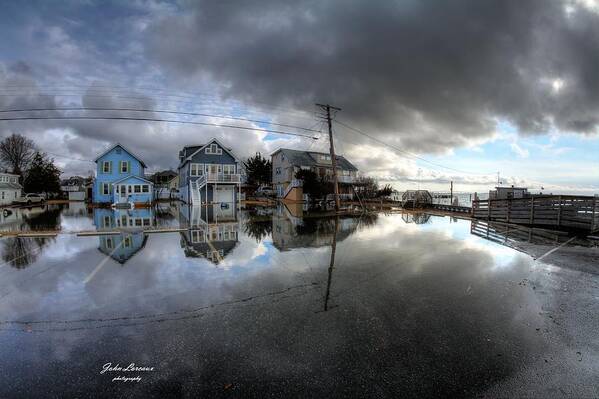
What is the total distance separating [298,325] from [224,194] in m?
36.7

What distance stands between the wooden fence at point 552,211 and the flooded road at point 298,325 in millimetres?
8893

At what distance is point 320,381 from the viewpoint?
336cm

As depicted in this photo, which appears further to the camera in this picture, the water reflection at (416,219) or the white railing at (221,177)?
the white railing at (221,177)

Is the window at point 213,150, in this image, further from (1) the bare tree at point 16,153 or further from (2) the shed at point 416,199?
(1) the bare tree at point 16,153

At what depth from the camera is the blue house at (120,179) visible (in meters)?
37.4

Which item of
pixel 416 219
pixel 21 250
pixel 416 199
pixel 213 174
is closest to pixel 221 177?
pixel 213 174

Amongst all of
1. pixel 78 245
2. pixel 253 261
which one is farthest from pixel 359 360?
pixel 78 245

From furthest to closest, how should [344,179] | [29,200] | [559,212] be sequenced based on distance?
1. [344,179]
2. [29,200]
3. [559,212]

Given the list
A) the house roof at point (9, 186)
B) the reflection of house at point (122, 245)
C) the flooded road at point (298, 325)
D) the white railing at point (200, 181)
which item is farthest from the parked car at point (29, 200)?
the flooded road at point (298, 325)

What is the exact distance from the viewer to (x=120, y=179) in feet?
124

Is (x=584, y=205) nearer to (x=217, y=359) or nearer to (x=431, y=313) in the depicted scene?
(x=431, y=313)

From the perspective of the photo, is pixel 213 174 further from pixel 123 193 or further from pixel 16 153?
pixel 16 153

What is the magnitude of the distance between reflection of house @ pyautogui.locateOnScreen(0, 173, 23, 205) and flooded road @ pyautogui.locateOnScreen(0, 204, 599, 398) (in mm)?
49861

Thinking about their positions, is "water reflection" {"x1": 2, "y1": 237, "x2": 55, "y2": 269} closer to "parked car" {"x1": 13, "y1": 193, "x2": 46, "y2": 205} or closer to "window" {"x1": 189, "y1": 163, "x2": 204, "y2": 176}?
"window" {"x1": 189, "y1": 163, "x2": 204, "y2": 176}
